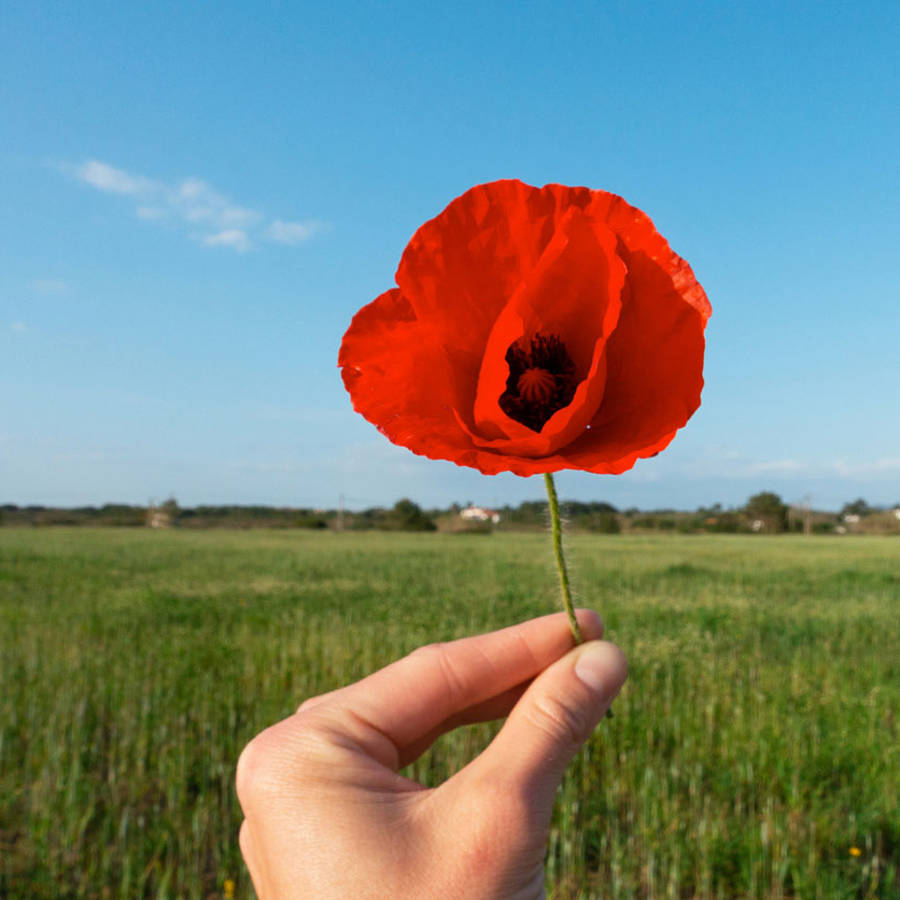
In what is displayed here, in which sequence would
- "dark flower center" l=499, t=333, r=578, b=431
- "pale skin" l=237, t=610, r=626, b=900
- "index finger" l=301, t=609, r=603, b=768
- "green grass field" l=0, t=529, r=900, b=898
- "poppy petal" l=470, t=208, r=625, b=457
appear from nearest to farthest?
1. "poppy petal" l=470, t=208, r=625, b=457
2. "dark flower center" l=499, t=333, r=578, b=431
3. "pale skin" l=237, t=610, r=626, b=900
4. "index finger" l=301, t=609, r=603, b=768
5. "green grass field" l=0, t=529, r=900, b=898

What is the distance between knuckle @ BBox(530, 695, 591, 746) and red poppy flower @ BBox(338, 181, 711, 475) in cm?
67

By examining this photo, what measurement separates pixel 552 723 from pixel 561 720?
0.06 ft

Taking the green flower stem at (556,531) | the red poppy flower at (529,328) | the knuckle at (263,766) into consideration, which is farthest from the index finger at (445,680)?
the red poppy flower at (529,328)

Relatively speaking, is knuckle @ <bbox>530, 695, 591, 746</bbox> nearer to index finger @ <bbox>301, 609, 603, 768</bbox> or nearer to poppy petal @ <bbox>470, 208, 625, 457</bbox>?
index finger @ <bbox>301, 609, 603, 768</bbox>

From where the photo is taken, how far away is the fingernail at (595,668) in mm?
1461

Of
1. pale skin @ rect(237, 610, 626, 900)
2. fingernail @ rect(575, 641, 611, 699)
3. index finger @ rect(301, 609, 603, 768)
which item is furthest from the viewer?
index finger @ rect(301, 609, 603, 768)

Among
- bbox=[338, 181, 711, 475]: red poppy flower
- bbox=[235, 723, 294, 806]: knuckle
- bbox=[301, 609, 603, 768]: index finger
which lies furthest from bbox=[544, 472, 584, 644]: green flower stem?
bbox=[235, 723, 294, 806]: knuckle

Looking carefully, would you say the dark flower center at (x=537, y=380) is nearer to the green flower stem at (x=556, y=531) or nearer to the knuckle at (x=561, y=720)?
the green flower stem at (x=556, y=531)

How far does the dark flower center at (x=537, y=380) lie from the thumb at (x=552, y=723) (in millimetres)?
650

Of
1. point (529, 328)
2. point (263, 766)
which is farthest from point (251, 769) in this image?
point (529, 328)

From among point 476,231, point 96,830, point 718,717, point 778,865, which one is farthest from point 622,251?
point 718,717

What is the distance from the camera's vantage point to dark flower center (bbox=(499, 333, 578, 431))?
967 millimetres

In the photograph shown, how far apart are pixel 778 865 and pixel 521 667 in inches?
122

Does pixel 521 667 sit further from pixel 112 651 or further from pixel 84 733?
pixel 112 651
